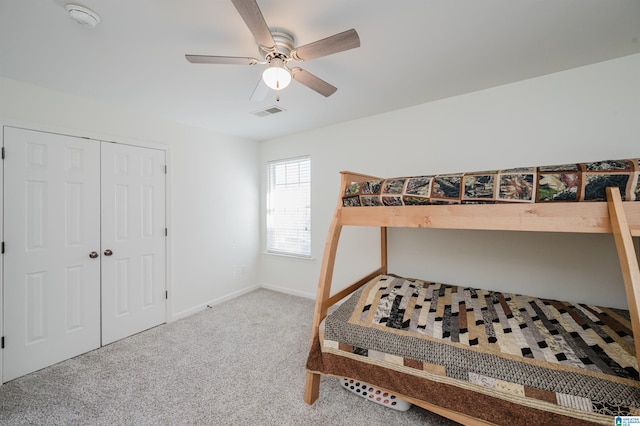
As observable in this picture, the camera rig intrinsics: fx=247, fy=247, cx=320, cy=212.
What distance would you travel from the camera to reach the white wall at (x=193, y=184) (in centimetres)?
220

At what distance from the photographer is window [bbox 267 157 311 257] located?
3619mm

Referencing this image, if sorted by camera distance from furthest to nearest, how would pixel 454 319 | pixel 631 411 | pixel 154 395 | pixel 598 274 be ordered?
1. pixel 598 274
2. pixel 154 395
3. pixel 454 319
4. pixel 631 411

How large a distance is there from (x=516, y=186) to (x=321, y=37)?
1467 mm

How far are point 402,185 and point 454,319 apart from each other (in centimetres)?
94

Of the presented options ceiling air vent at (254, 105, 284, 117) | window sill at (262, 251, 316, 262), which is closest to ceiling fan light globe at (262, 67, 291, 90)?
ceiling air vent at (254, 105, 284, 117)

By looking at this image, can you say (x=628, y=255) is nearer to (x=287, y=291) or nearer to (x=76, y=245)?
(x=287, y=291)

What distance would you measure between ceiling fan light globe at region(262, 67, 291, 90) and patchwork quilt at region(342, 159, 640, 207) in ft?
2.84

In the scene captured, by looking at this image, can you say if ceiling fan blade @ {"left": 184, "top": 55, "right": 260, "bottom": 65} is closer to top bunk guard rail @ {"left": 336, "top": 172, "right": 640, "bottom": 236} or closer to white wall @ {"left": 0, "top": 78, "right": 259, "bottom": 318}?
top bunk guard rail @ {"left": 336, "top": 172, "right": 640, "bottom": 236}

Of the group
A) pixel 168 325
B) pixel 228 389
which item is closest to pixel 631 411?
pixel 228 389

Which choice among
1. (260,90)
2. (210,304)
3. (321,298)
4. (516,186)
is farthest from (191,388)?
(516,186)

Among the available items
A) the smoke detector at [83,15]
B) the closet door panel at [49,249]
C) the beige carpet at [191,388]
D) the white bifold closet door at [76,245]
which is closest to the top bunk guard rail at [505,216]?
the beige carpet at [191,388]

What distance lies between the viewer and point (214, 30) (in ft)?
4.99

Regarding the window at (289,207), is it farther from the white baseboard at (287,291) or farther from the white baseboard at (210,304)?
the white baseboard at (210,304)

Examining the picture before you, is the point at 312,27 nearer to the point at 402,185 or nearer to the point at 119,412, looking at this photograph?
the point at 402,185
